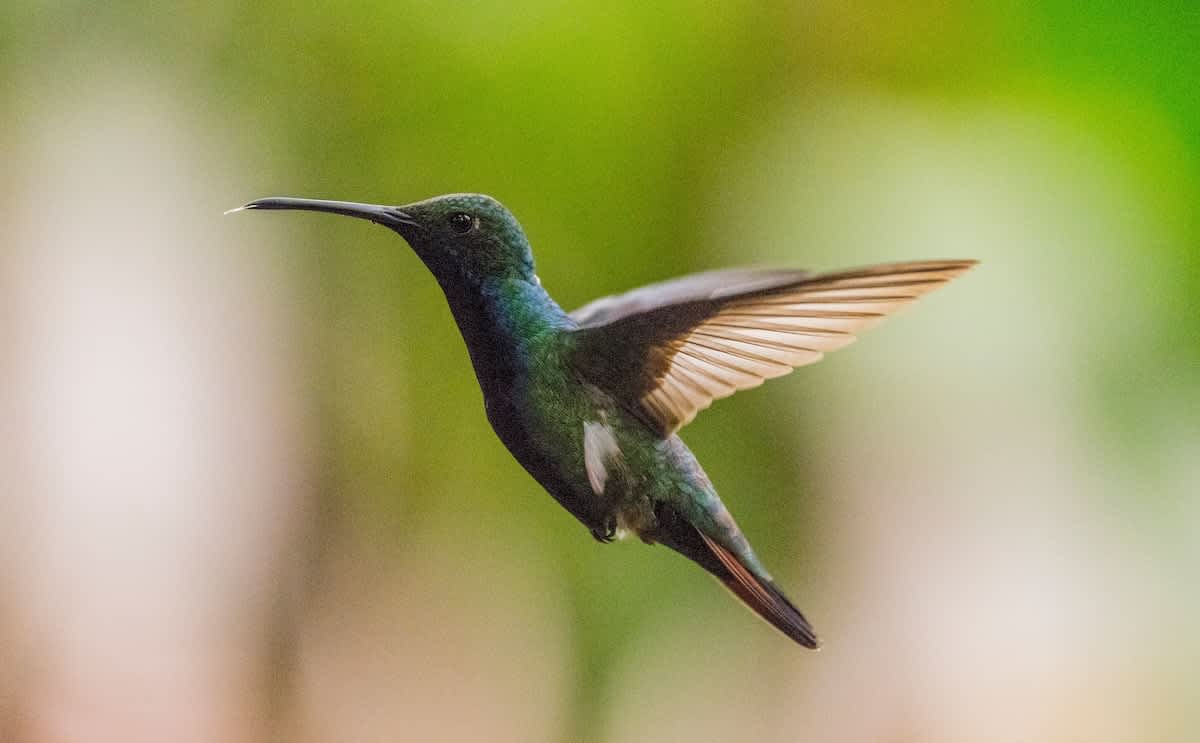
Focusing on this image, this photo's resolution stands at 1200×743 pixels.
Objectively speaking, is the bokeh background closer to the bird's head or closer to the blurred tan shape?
the blurred tan shape

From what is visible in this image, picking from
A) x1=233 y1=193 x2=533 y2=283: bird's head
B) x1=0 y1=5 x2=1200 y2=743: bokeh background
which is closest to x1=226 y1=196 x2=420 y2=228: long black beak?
x1=233 y1=193 x2=533 y2=283: bird's head

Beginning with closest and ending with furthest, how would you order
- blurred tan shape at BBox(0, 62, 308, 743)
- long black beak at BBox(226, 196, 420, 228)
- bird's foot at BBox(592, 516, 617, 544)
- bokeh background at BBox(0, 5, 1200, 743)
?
long black beak at BBox(226, 196, 420, 228)
bird's foot at BBox(592, 516, 617, 544)
bokeh background at BBox(0, 5, 1200, 743)
blurred tan shape at BBox(0, 62, 308, 743)

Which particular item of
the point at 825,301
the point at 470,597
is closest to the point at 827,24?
the point at 470,597

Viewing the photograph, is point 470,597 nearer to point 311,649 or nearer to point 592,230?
point 311,649

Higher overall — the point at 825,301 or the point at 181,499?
the point at 825,301

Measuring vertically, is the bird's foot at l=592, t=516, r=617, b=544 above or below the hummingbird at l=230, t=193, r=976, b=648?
below

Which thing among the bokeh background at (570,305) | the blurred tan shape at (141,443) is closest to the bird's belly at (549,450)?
the bokeh background at (570,305)

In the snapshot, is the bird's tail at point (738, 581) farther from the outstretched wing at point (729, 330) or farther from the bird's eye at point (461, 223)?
the bird's eye at point (461, 223)

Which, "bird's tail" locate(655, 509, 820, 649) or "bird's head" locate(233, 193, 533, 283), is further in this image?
"bird's tail" locate(655, 509, 820, 649)
